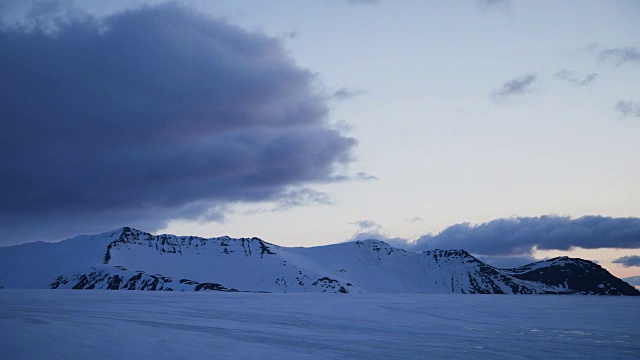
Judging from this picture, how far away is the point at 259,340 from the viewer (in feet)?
86.1

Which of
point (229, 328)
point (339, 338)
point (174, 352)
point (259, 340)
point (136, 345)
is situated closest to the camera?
point (174, 352)

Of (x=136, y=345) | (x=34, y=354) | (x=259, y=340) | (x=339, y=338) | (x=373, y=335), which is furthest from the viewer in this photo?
(x=373, y=335)

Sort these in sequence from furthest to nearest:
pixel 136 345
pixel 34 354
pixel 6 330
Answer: pixel 6 330 → pixel 136 345 → pixel 34 354

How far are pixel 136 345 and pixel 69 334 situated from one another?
4.69 meters

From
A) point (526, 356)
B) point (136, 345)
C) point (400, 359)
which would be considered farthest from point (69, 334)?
point (526, 356)

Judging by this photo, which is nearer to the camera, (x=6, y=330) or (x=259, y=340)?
(x=6, y=330)

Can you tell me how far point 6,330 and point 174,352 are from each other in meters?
9.66

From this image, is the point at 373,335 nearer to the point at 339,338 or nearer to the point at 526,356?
the point at 339,338

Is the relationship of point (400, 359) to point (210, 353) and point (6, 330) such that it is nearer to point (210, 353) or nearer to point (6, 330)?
point (210, 353)

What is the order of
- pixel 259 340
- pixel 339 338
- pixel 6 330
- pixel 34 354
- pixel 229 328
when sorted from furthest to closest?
pixel 229 328 < pixel 339 338 < pixel 259 340 < pixel 6 330 < pixel 34 354

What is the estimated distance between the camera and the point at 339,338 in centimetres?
2838

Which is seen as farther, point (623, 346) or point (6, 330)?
point (623, 346)

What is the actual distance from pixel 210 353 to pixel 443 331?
1805 cm

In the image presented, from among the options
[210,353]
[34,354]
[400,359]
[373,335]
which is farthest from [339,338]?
[34,354]
